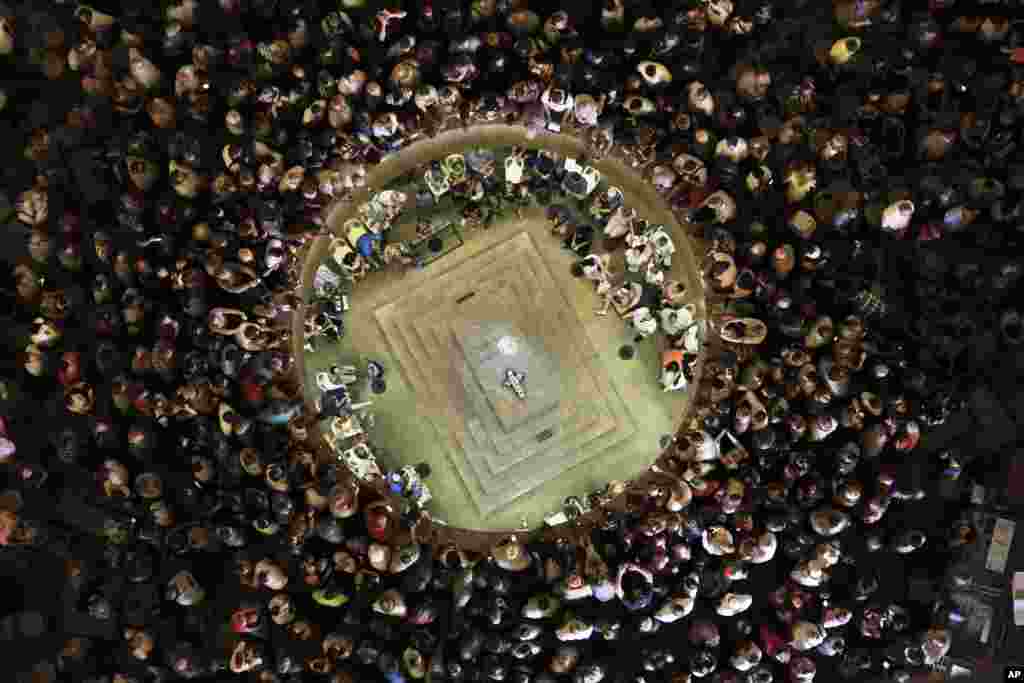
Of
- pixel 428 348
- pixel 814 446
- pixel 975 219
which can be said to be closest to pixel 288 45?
pixel 428 348

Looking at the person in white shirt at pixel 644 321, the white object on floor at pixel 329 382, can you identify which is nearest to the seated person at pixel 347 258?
the white object on floor at pixel 329 382

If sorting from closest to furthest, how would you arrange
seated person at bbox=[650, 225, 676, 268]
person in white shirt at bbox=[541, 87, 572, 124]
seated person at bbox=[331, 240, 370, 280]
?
person in white shirt at bbox=[541, 87, 572, 124], seated person at bbox=[331, 240, 370, 280], seated person at bbox=[650, 225, 676, 268]

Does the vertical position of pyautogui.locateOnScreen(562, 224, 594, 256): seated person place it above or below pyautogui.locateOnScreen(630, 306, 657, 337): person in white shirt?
above

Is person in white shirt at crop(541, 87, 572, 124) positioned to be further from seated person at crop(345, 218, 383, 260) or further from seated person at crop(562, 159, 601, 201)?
seated person at crop(345, 218, 383, 260)

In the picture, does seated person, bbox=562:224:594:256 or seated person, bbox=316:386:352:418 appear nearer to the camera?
seated person, bbox=316:386:352:418

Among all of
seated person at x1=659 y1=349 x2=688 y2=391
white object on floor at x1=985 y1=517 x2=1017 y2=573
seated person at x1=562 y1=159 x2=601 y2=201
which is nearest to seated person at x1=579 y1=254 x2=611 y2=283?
seated person at x1=562 y1=159 x2=601 y2=201

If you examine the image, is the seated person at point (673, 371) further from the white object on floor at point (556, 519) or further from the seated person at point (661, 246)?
the white object on floor at point (556, 519)

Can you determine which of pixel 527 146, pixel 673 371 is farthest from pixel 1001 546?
pixel 527 146
